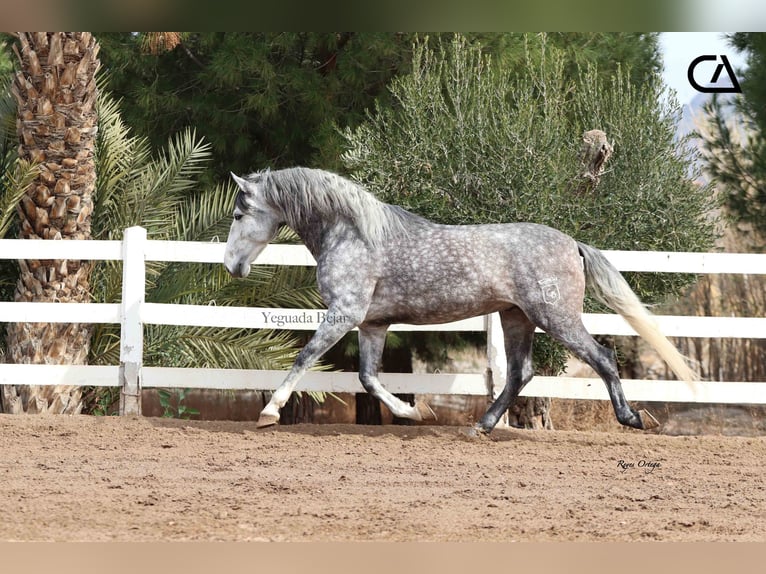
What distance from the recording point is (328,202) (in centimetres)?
650

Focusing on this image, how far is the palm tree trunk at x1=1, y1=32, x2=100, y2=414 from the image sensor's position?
8.43 m

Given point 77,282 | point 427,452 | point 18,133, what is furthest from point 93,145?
point 427,452

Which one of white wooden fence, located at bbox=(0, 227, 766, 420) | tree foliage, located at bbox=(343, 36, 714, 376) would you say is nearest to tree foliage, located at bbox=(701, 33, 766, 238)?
tree foliage, located at bbox=(343, 36, 714, 376)

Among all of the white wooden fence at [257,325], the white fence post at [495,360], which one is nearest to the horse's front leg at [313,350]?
the white wooden fence at [257,325]

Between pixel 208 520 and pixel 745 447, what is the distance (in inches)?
167

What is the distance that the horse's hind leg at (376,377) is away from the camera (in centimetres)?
641

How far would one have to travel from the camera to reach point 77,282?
8.52 metres

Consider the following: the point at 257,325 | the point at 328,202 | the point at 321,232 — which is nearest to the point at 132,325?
the point at 257,325

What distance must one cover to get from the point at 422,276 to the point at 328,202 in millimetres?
822

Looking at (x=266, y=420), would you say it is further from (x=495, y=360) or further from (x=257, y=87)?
(x=257, y=87)

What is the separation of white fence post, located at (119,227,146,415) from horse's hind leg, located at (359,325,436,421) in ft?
6.13

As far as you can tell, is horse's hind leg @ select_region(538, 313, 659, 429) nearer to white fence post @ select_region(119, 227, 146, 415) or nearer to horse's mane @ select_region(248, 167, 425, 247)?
horse's mane @ select_region(248, 167, 425, 247)

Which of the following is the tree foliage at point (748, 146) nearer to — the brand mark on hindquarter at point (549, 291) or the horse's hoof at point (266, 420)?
the brand mark on hindquarter at point (549, 291)

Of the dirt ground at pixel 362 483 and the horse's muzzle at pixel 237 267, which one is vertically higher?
the horse's muzzle at pixel 237 267
